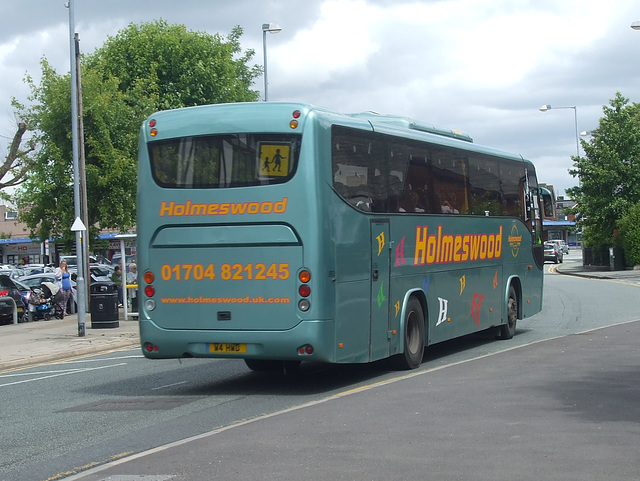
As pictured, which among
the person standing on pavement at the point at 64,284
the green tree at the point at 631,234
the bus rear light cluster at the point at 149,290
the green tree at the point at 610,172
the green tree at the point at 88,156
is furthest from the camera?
the green tree at the point at 610,172

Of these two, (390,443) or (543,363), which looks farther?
(543,363)

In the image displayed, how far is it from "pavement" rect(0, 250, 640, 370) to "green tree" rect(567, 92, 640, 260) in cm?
3408

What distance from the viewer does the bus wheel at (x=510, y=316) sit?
18031 mm

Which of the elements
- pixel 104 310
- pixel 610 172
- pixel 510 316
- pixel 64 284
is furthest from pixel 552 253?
pixel 510 316

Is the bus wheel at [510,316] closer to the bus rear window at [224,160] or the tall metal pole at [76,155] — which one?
the bus rear window at [224,160]

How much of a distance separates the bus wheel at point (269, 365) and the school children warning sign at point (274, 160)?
367 cm

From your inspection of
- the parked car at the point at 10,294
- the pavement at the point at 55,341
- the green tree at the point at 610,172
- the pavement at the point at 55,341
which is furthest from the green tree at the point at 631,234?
the parked car at the point at 10,294

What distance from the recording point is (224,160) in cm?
1157

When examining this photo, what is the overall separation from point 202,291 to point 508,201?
27.0 feet

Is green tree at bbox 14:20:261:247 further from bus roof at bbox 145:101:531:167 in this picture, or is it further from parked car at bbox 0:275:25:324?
bus roof at bbox 145:101:531:167

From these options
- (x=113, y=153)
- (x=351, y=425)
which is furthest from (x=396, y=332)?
(x=113, y=153)

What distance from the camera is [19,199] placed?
119 feet

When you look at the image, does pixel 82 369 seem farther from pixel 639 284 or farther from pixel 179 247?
pixel 639 284

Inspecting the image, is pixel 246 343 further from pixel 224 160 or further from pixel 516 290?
pixel 516 290
